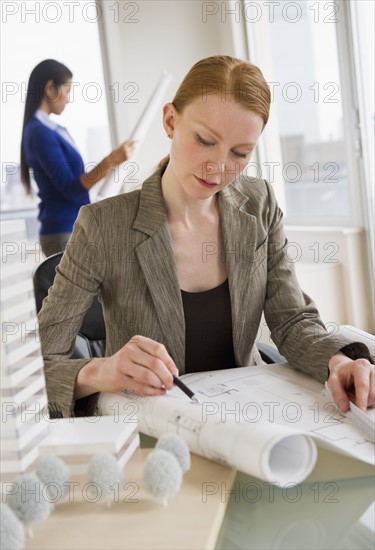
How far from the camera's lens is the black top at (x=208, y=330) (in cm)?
148

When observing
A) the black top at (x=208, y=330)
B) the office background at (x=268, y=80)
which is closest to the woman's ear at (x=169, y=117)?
the black top at (x=208, y=330)

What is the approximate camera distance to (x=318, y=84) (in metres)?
4.07

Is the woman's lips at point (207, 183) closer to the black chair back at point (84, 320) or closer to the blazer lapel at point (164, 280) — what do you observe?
the blazer lapel at point (164, 280)

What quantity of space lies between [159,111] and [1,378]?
4.24 metres

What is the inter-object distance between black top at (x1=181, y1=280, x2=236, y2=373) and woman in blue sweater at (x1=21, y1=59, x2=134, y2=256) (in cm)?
179

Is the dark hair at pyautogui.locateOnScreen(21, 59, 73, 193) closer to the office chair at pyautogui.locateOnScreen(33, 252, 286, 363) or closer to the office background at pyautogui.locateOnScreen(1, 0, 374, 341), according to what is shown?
the office background at pyautogui.locateOnScreen(1, 0, 374, 341)

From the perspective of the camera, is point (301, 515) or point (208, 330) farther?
point (208, 330)

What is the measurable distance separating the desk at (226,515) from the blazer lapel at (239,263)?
60cm

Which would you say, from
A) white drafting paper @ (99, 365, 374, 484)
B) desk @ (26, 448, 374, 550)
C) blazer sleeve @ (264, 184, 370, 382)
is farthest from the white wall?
desk @ (26, 448, 374, 550)

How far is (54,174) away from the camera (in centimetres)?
312

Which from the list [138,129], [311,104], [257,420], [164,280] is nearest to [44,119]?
[138,129]

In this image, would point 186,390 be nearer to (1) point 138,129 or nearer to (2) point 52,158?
(2) point 52,158

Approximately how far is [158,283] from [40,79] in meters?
2.08

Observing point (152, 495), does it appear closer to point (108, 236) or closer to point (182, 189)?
point (108, 236)
